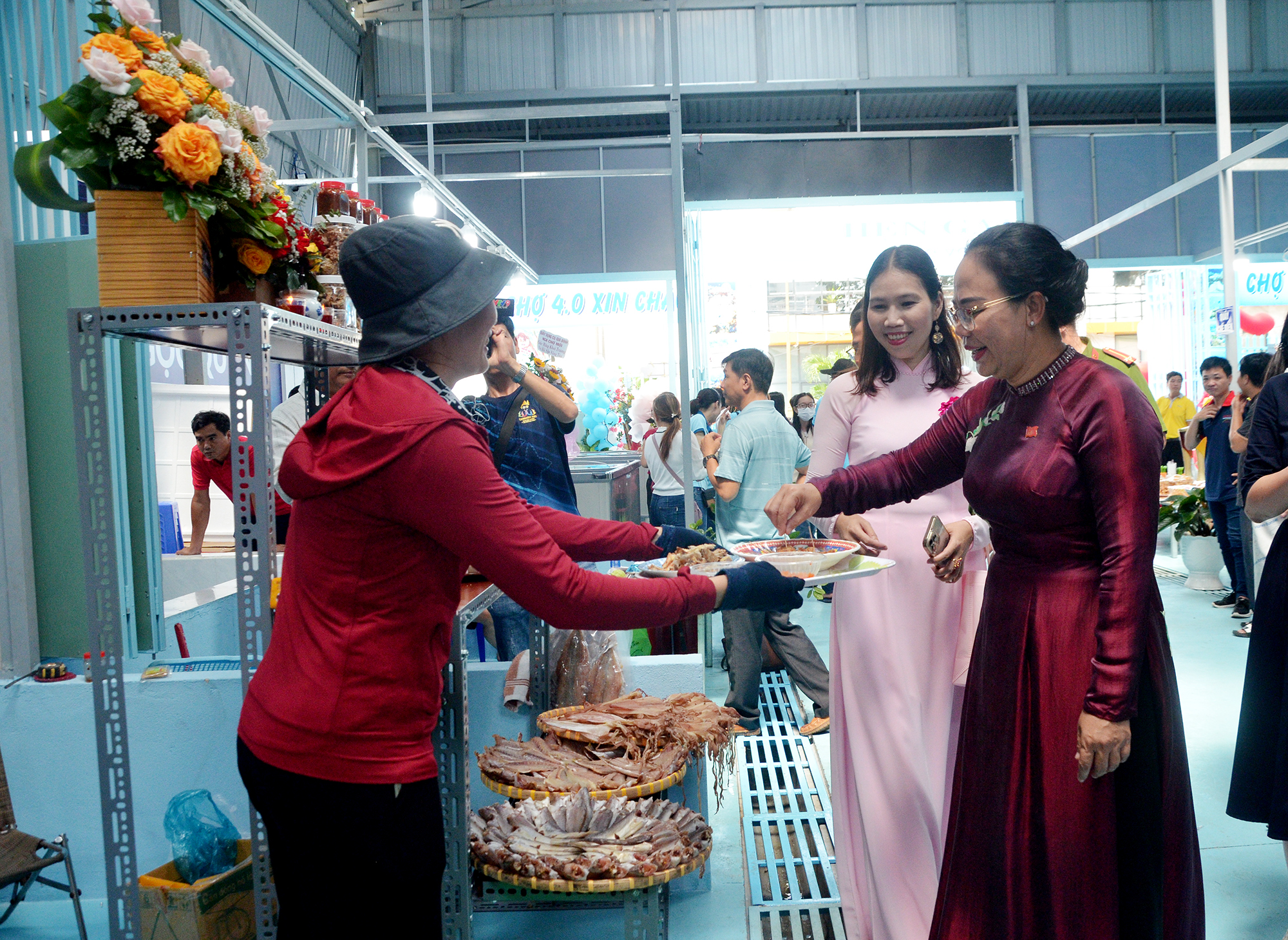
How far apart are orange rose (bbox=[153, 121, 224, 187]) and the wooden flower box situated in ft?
0.29

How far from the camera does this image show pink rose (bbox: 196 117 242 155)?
5.98 feet

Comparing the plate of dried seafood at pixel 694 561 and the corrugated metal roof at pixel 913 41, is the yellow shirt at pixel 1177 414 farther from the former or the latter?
the plate of dried seafood at pixel 694 561

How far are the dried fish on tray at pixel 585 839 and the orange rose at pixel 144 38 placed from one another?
178 centimetres

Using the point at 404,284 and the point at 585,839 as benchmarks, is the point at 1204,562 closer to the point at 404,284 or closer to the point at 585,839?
the point at 585,839

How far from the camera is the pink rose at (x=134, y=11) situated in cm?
179

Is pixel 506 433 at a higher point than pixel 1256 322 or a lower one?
lower

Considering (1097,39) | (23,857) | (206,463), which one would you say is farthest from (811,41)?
(23,857)

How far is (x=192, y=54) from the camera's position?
1.91m

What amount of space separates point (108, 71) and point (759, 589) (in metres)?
1.47

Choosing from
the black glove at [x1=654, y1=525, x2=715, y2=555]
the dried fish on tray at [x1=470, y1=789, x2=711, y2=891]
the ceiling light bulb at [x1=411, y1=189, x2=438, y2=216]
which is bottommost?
the dried fish on tray at [x1=470, y1=789, x2=711, y2=891]

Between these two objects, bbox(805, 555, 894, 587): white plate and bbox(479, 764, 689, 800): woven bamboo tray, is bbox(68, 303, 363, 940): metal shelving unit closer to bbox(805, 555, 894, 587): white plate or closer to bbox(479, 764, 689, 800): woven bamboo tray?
bbox(479, 764, 689, 800): woven bamboo tray

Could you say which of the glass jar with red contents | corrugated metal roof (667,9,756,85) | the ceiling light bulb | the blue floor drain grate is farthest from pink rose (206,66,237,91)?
corrugated metal roof (667,9,756,85)

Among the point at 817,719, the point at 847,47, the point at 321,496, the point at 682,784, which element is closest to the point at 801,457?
the point at 817,719

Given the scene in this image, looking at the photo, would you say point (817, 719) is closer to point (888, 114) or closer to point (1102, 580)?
point (1102, 580)
